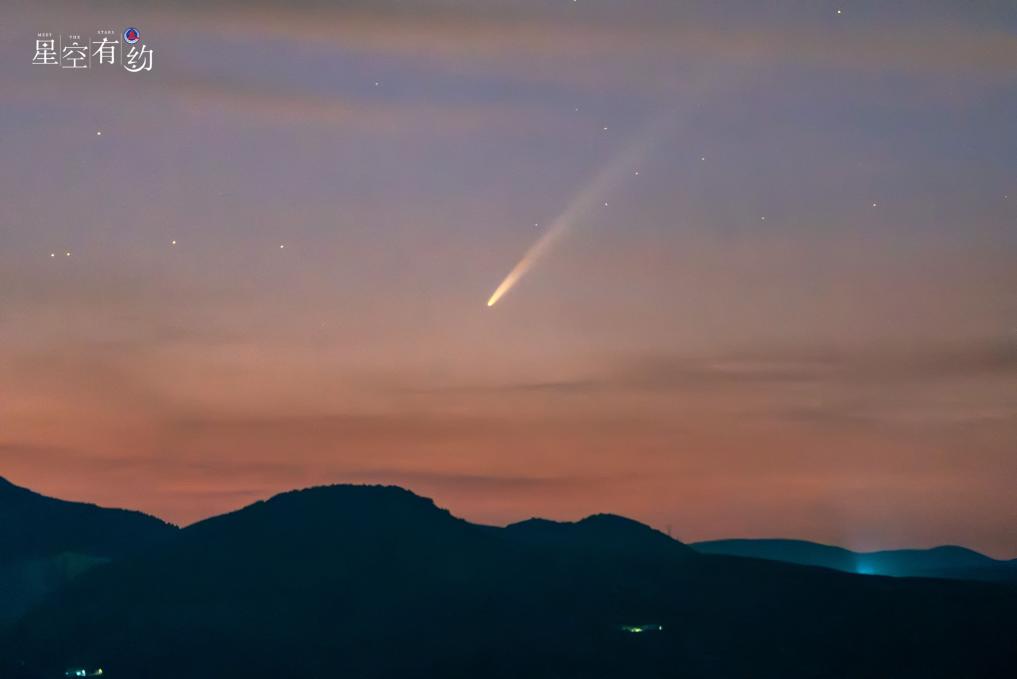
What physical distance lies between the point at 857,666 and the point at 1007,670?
813 inches

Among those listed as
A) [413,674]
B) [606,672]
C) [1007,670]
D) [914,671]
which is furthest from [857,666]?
[413,674]

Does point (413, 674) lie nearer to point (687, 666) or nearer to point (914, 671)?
point (687, 666)

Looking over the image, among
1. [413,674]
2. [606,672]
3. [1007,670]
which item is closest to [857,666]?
[1007,670]

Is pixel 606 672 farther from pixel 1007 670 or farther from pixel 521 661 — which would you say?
pixel 1007 670

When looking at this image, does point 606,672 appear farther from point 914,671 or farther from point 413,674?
point 914,671

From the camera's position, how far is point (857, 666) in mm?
198125

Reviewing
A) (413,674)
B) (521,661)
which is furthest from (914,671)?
(413,674)

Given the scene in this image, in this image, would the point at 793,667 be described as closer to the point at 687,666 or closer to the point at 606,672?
the point at 687,666

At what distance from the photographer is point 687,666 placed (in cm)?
19850

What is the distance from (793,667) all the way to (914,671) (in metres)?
16.9

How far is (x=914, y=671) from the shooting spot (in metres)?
193

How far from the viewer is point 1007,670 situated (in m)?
189

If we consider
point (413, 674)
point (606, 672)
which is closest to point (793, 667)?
point (606, 672)

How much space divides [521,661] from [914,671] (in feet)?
183
